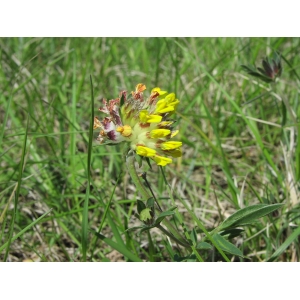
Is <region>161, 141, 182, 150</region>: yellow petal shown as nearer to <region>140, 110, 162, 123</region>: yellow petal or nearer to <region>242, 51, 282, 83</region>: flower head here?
<region>140, 110, 162, 123</region>: yellow petal

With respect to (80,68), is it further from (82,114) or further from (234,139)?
(234,139)

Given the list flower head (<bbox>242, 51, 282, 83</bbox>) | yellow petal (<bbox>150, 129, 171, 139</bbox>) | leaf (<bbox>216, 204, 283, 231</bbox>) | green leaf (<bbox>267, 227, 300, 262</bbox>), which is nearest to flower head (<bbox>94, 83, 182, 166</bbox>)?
yellow petal (<bbox>150, 129, 171, 139</bbox>)

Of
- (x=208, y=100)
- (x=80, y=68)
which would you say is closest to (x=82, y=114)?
(x=80, y=68)

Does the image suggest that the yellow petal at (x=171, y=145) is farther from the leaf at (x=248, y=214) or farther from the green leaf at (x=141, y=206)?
the leaf at (x=248, y=214)

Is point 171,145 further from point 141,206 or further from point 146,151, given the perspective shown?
point 141,206

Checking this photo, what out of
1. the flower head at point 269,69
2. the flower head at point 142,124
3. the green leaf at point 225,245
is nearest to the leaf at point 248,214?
the green leaf at point 225,245
